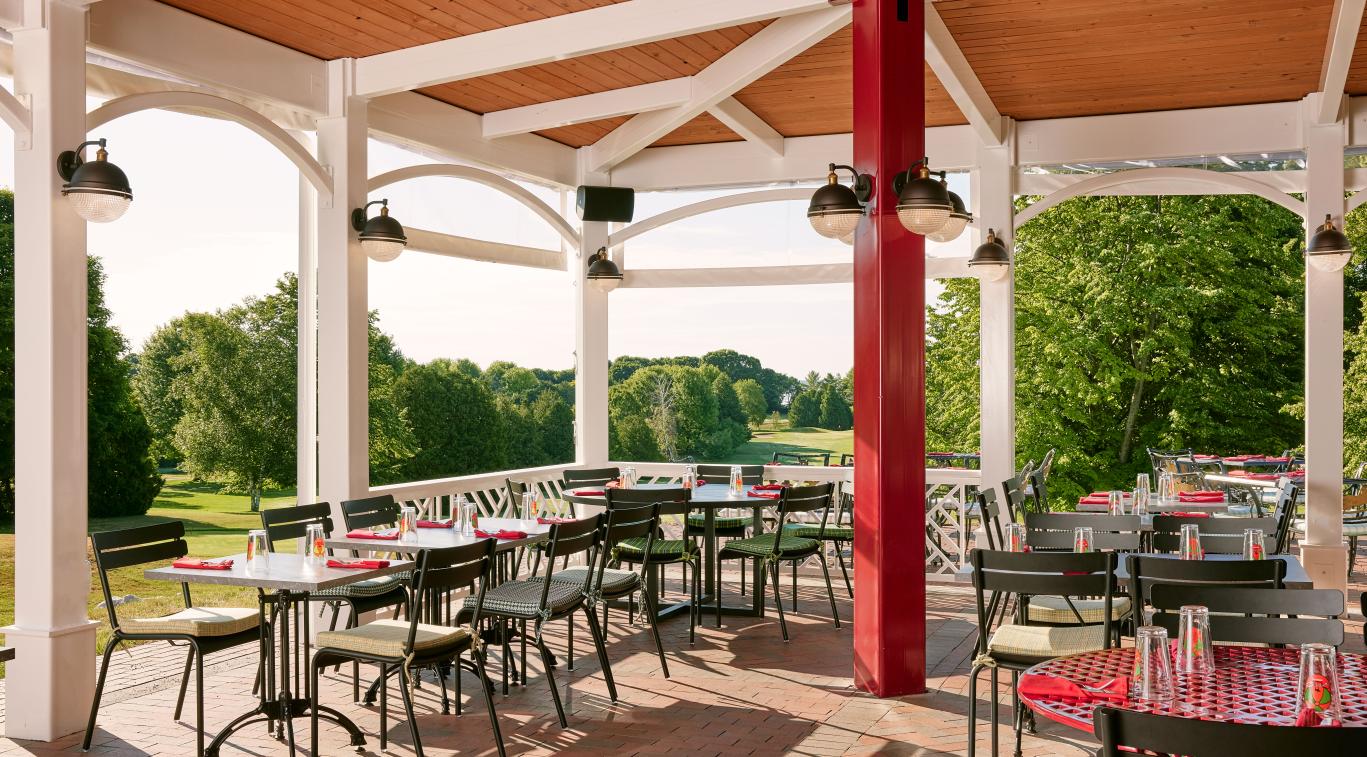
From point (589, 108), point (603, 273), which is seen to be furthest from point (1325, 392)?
point (589, 108)

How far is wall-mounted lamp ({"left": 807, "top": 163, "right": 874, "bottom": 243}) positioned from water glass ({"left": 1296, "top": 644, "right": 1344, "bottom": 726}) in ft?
11.5

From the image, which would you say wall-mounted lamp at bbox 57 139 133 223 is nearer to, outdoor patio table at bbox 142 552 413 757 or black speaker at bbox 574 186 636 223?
outdoor patio table at bbox 142 552 413 757

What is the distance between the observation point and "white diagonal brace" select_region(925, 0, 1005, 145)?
6621 millimetres

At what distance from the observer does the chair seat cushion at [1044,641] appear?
4.29 meters

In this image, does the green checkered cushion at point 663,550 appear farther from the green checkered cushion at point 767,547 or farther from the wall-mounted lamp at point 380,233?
the wall-mounted lamp at point 380,233

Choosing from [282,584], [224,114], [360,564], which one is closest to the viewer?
[282,584]

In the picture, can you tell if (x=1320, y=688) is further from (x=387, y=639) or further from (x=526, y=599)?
(x=526, y=599)

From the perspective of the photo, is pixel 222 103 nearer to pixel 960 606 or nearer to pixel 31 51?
pixel 31 51

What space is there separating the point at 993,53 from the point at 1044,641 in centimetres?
443

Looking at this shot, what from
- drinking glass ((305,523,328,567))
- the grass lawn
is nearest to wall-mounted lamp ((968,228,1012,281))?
drinking glass ((305,523,328,567))

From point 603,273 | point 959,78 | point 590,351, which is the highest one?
point 959,78

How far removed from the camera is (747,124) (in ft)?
30.1

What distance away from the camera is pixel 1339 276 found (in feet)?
27.7

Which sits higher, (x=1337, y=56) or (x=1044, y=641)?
(x=1337, y=56)
